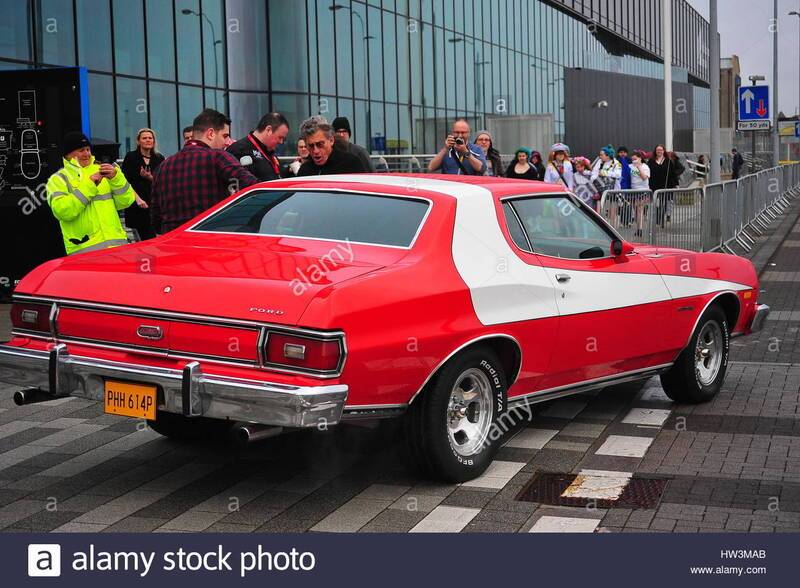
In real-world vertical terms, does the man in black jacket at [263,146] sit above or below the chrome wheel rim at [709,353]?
above

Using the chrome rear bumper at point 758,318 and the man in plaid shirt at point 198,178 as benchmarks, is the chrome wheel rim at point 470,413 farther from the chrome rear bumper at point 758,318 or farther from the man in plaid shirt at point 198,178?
the chrome rear bumper at point 758,318

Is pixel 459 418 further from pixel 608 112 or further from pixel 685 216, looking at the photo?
pixel 608 112

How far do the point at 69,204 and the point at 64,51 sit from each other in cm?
1380

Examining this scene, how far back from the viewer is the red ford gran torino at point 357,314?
17.2 feet

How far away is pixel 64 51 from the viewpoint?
22031 mm

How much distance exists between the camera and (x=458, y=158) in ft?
37.1

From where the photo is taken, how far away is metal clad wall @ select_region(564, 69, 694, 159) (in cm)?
5706

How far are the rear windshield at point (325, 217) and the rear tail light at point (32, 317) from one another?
112 cm

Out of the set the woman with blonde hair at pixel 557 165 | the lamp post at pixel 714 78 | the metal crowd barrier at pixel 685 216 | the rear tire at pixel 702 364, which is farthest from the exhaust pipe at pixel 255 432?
the lamp post at pixel 714 78

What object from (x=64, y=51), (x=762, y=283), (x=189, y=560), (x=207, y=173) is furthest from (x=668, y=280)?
(x=64, y=51)

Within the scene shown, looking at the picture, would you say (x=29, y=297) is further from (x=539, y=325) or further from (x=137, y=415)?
(x=539, y=325)

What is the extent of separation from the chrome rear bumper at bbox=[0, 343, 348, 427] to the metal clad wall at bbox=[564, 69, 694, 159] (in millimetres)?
52901

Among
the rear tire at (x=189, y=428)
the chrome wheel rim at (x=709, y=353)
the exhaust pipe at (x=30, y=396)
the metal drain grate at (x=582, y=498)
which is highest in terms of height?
the exhaust pipe at (x=30, y=396)

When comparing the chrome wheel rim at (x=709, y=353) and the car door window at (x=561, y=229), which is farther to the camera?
the chrome wheel rim at (x=709, y=353)
